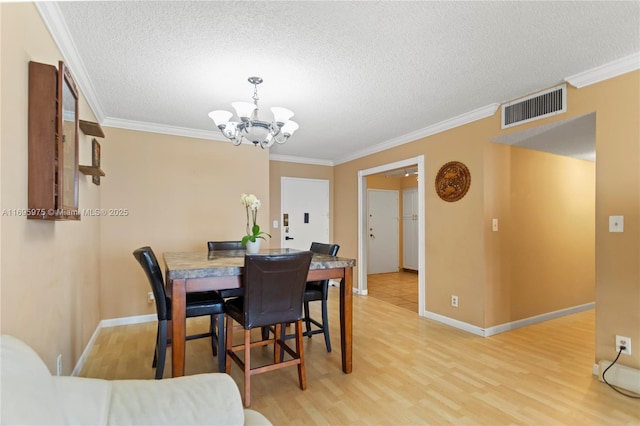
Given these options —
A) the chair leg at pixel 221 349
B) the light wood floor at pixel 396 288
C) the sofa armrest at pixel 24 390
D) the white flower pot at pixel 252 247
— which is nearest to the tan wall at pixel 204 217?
the sofa armrest at pixel 24 390

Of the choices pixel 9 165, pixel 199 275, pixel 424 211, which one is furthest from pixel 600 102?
pixel 9 165

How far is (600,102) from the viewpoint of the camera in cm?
241

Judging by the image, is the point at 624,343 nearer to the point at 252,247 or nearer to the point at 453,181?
the point at 453,181

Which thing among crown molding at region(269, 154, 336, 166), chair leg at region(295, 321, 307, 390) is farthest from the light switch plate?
crown molding at region(269, 154, 336, 166)

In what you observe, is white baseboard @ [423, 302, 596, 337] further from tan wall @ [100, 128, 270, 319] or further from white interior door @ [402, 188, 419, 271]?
white interior door @ [402, 188, 419, 271]

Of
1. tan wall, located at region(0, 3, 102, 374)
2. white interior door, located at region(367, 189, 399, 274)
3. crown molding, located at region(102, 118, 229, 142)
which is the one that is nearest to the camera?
tan wall, located at region(0, 3, 102, 374)

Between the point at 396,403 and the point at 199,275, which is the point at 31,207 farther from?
the point at 396,403

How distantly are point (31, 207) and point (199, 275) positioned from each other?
33.8 inches

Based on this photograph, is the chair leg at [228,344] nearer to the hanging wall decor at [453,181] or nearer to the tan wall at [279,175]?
the hanging wall decor at [453,181]

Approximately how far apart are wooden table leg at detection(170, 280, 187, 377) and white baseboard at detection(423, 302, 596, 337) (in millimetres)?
2802

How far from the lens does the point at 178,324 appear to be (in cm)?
190

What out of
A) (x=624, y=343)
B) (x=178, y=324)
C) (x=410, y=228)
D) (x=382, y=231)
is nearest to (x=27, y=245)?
(x=178, y=324)

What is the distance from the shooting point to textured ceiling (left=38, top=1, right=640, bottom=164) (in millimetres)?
1734

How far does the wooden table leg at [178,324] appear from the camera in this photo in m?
1.89
